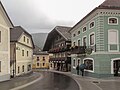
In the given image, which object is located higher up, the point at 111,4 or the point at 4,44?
the point at 111,4

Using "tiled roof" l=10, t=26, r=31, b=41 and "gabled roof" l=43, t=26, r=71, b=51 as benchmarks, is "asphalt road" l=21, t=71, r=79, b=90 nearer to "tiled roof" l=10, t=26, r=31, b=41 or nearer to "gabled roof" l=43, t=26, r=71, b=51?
"tiled roof" l=10, t=26, r=31, b=41

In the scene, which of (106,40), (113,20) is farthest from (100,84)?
(113,20)

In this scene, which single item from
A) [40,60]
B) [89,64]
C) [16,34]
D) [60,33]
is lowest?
[40,60]

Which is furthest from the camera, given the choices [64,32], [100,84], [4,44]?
[64,32]

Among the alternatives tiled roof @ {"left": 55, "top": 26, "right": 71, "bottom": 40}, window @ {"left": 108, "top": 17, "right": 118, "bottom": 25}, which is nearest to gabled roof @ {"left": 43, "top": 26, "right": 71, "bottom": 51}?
tiled roof @ {"left": 55, "top": 26, "right": 71, "bottom": 40}

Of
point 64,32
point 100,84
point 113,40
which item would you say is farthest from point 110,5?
point 64,32

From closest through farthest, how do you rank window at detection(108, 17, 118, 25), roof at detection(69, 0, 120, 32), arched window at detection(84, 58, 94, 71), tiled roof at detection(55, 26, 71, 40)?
1. roof at detection(69, 0, 120, 32)
2. window at detection(108, 17, 118, 25)
3. arched window at detection(84, 58, 94, 71)
4. tiled roof at detection(55, 26, 71, 40)

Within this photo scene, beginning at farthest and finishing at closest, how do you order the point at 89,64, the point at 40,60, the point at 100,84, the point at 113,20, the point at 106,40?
the point at 40,60 < the point at 89,64 < the point at 113,20 < the point at 106,40 < the point at 100,84

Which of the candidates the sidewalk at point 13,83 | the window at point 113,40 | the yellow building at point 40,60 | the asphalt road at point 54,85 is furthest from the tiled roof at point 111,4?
the yellow building at point 40,60

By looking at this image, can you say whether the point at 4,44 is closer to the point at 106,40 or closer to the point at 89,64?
the point at 89,64

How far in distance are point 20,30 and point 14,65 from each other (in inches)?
267

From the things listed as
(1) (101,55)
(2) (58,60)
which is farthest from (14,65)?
(2) (58,60)

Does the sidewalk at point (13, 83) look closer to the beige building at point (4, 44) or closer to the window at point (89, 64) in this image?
the beige building at point (4, 44)

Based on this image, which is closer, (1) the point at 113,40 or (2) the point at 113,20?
(1) the point at 113,40
